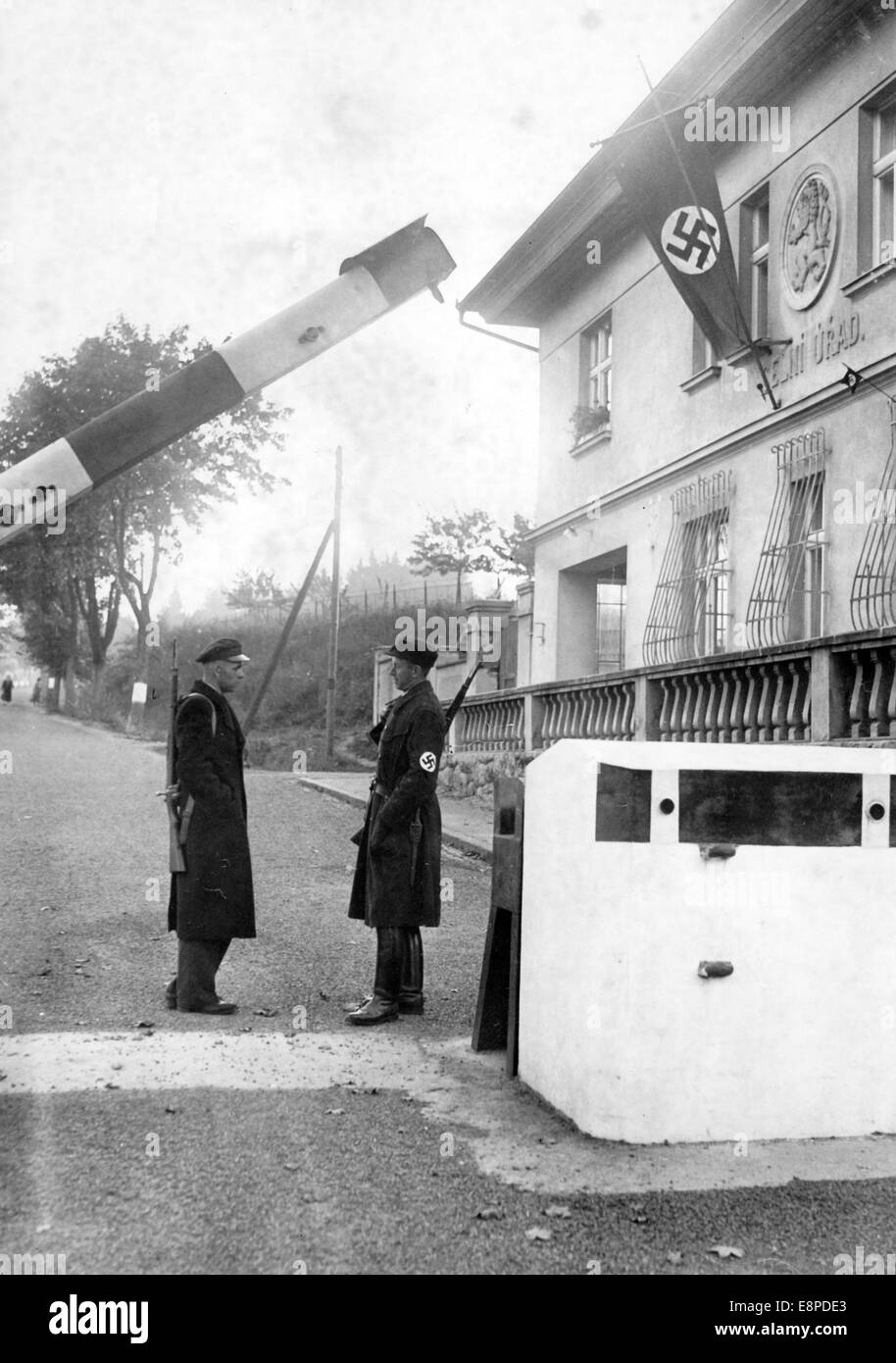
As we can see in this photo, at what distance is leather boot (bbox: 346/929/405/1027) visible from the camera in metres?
6.15

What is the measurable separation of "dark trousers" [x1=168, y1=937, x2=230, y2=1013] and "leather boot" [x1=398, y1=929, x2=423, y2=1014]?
0.84 m

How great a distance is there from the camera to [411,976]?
6402 mm

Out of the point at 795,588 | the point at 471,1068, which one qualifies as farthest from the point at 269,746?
the point at 471,1068

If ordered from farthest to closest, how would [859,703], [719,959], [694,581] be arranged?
[694,581] < [859,703] < [719,959]

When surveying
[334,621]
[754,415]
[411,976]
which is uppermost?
[754,415]

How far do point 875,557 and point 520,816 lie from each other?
6775mm

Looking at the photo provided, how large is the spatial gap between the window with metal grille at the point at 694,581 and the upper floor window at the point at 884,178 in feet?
9.61

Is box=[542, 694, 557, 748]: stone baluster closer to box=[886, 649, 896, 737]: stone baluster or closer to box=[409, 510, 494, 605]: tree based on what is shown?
box=[886, 649, 896, 737]: stone baluster

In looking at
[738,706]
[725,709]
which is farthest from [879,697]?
[725,709]

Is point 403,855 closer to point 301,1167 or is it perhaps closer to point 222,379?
point 301,1167

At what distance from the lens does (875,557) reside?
35.8 ft

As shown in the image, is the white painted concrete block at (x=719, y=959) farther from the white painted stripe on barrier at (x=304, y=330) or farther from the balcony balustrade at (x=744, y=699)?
the balcony balustrade at (x=744, y=699)

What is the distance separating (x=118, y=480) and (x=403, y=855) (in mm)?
2209

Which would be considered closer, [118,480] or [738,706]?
[118,480]
